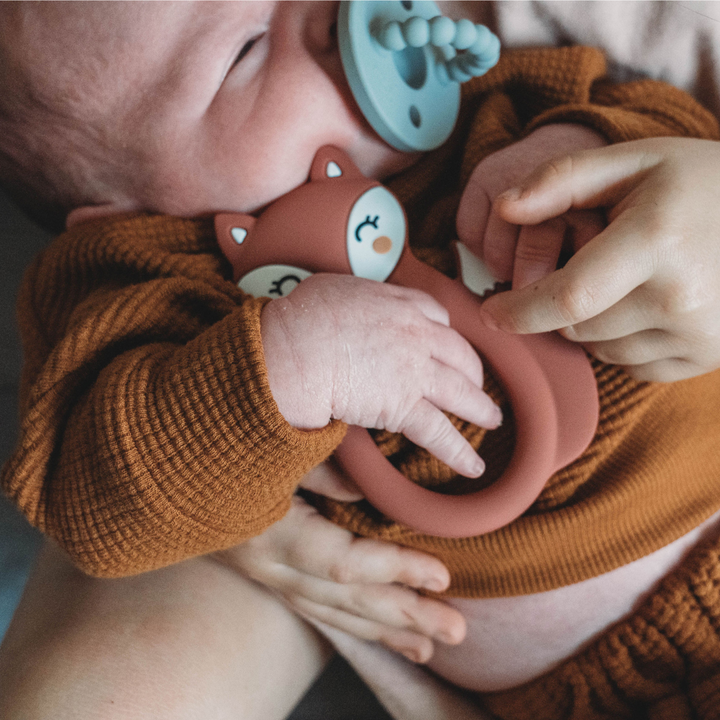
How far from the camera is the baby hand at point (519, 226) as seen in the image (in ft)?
1.87

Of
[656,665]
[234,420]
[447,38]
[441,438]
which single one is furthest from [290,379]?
[656,665]

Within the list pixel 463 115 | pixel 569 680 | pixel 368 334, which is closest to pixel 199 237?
pixel 368 334

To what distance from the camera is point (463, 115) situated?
835 mm

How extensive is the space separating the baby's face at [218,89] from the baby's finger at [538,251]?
0.81 ft

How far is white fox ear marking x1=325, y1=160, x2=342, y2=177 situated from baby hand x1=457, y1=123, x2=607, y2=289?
14cm

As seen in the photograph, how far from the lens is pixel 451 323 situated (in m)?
0.64

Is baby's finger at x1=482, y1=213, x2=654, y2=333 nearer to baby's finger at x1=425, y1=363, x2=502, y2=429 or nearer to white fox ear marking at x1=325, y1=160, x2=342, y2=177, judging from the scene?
baby's finger at x1=425, y1=363, x2=502, y2=429

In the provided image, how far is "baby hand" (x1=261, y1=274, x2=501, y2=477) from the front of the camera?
55 centimetres

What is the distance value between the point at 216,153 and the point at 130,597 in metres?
0.51

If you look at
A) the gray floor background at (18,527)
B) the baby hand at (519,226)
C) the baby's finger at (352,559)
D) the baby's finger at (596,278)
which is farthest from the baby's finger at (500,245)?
the gray floor background at (18,527)

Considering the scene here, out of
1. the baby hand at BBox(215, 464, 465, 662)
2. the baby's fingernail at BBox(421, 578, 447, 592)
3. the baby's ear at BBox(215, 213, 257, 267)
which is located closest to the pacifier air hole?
the baby's ear at BBox(215, 213, 257, 267)

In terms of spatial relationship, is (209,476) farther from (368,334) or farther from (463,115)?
(463,115)

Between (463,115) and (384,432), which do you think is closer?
(384,432)

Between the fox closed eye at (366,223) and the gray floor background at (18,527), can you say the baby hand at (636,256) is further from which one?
the gray floor background at (18,527)
